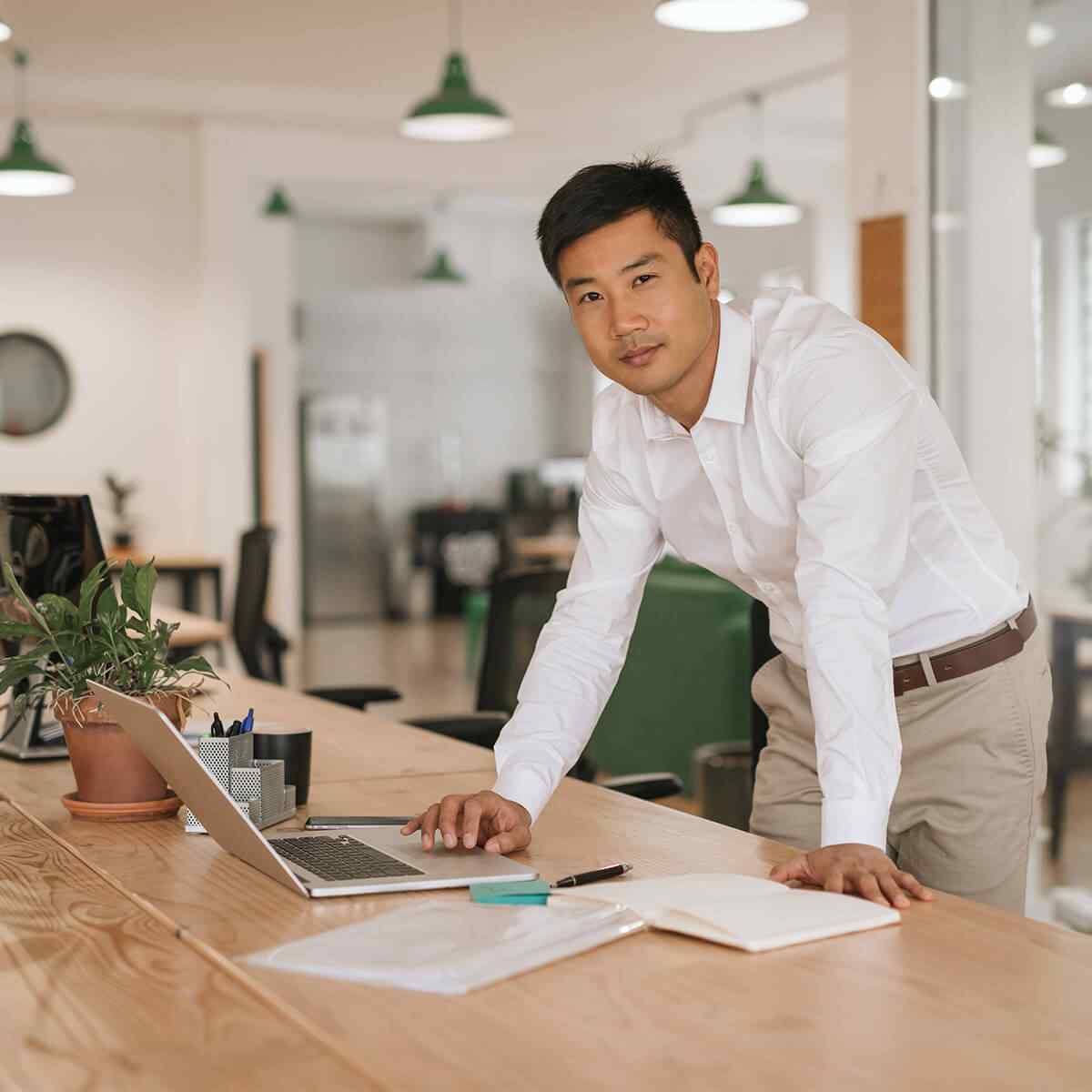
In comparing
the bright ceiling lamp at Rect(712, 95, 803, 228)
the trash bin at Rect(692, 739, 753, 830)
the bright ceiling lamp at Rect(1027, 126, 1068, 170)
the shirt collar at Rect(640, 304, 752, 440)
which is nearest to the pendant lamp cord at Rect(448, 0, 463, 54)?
the bright ceiling lamp at Rect(712, 95, 803, 228)

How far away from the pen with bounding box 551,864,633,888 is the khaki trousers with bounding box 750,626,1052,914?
1.88 ft

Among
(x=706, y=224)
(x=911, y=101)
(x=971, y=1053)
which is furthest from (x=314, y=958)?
(x=706, y=224)

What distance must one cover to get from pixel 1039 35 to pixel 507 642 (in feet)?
8.47

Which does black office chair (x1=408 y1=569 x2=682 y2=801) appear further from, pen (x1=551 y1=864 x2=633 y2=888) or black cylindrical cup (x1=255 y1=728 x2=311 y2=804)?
pen (x1=551 y1=864 x2=633 y2=888)

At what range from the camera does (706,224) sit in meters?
11.2

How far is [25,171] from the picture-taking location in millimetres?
6539

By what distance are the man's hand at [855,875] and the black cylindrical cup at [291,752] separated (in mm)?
726

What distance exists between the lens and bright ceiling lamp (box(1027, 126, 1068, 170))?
438 cm

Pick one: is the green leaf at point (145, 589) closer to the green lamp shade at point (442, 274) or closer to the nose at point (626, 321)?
the nose at point (626, 321)

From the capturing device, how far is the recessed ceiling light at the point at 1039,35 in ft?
14.4

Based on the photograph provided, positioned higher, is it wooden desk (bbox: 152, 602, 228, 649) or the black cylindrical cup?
the black cylindrical cup

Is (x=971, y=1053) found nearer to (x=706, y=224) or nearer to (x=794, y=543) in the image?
(x=794, y=543)

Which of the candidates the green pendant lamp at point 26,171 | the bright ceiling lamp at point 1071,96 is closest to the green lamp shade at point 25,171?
the green pendant lamp at point 26,171

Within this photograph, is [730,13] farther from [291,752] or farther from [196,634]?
[291,752]
